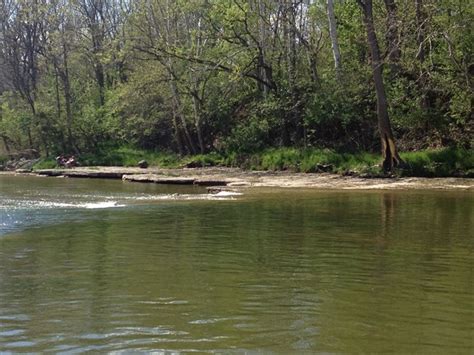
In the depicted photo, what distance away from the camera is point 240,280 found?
7984mm

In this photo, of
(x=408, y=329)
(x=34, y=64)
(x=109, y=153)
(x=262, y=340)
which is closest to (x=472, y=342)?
(x=408, y=329)

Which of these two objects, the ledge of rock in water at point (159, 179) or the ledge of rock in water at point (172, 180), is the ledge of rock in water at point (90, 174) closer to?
the ledge of rock in water at point (172, 180)

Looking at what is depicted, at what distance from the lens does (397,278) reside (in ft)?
26.1

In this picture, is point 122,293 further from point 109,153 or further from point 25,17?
point 25,17

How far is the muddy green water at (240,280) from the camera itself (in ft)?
18.7

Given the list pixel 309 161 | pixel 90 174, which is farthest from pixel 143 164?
pixel 309 161

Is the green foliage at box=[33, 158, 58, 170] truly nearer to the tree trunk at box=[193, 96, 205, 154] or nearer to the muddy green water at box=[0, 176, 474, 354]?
the tree trunk at box=[193, 96, 205, 154]

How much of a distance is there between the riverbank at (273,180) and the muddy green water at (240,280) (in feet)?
21.1

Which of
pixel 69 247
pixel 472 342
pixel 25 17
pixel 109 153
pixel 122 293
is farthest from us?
pixel 25 17

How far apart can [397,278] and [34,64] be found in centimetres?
4822

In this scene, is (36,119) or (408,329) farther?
(36,119)

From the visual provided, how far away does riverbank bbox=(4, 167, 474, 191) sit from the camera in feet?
71.7

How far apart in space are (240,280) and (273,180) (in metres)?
17.6

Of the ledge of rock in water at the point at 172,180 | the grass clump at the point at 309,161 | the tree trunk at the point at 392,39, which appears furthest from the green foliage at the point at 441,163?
the ledge of rock in water at the point at 172,180
